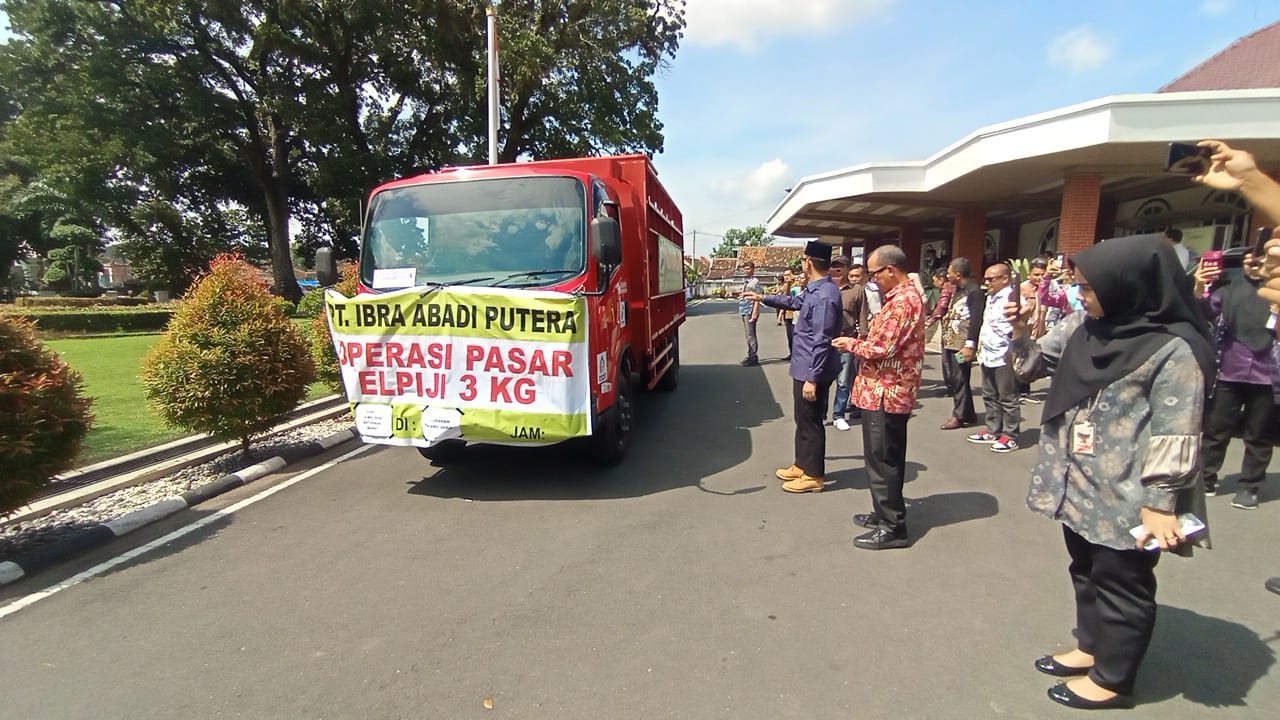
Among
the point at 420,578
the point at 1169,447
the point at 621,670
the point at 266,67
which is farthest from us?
the point at 266,67

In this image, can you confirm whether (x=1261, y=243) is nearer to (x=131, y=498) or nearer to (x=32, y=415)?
(x=32, y=415)

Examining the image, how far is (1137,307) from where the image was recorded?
2.21m

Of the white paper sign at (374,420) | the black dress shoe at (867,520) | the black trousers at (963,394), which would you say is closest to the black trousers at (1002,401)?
the black trousers at (963,394)

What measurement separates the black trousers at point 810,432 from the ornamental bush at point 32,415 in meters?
5.06

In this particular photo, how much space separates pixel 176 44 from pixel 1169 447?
99.8 feet

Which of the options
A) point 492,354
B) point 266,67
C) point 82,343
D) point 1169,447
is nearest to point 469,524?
point 492,354

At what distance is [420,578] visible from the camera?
3572mm

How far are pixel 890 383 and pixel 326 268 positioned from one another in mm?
5158

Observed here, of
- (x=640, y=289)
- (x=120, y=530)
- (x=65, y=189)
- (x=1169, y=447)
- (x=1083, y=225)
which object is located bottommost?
(x=120, y=530)

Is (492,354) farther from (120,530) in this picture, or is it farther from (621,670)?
(120,530)

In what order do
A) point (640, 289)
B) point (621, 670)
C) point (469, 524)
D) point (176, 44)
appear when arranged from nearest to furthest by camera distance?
point (621, 670), point (469, 524), point (640, 289), point (176, 44)

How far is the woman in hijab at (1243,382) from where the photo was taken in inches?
176

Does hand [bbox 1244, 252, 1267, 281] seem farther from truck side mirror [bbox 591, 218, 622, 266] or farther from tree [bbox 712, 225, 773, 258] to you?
tree [bbox 712, 225, 773, 258]

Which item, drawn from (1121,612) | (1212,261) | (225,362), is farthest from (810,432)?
(225,362)
